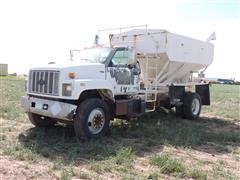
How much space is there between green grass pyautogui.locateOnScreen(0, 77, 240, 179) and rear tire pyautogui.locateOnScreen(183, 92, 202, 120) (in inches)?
23.5

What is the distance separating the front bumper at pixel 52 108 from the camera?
7879 millimetres

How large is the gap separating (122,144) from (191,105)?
17.7 ft

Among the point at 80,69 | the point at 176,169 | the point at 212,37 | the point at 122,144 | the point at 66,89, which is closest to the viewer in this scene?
the point at 176,169

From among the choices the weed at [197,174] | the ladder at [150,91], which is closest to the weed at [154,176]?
the weed at [197,174]

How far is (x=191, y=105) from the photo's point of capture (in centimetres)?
1270

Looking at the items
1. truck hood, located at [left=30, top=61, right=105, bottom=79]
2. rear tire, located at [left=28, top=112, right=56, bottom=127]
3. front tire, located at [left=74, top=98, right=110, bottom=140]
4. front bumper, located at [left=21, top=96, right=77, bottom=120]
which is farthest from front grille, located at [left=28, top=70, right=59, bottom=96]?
rear tire, located at [left=28, top=112, right=56, bottom=127]

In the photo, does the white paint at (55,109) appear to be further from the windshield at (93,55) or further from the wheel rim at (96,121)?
the windshield at (93,55)

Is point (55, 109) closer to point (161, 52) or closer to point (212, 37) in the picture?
point (161, 52)

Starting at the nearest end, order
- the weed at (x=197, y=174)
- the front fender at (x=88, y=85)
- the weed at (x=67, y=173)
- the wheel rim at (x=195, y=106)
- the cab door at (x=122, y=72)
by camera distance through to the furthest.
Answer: the weed at (x=67, y=173)
the weed at (x=197, y=174)
the front fender at (x=88, y=85)
the cab door at (x=122, y=72)
the wheel rim at (x=195, y=106)

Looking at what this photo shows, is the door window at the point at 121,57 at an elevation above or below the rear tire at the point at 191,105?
A: above

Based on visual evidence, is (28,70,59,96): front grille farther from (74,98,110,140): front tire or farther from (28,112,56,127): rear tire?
(28,112,56,127): rear tire

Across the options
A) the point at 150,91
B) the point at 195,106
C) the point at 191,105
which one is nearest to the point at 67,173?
the point at 150,91

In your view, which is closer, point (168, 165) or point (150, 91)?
point (168, 165)

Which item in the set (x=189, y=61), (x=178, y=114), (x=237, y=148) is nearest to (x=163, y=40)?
(x=189, y=61)
